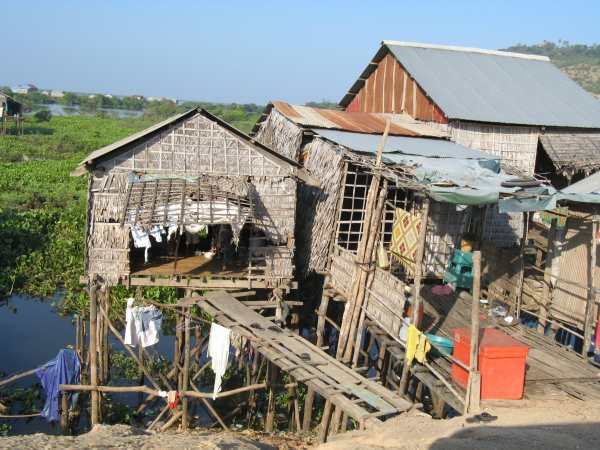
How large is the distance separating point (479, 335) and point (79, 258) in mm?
14204

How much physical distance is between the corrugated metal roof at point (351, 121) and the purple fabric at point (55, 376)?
691cm

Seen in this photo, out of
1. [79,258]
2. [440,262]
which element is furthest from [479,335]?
[79,258]

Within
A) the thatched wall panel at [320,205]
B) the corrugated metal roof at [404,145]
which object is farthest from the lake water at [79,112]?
the corrugated metal roof at [404,145]

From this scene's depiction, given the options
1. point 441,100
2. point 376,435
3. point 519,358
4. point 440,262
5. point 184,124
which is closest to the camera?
point 376,435

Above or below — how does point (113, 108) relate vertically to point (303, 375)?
above

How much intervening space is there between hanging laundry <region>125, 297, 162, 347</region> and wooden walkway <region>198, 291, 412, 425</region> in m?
0.92

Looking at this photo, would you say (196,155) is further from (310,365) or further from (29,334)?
(29,334)

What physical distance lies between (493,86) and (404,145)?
6.10 m

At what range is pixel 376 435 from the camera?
8172mm

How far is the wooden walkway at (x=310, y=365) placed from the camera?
8.95 meters

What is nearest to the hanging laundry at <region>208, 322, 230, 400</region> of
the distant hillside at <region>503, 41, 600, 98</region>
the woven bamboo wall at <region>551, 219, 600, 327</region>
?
the woven bamboo wall at <region>551, 219, 600, 327</region>

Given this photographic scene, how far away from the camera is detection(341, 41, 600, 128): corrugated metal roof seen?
17.1m

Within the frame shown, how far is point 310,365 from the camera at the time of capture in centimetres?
1015

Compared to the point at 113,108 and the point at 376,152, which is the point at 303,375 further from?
the point at 113,108
